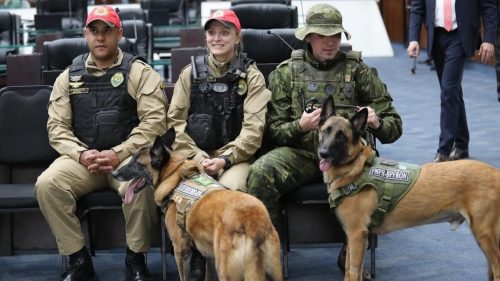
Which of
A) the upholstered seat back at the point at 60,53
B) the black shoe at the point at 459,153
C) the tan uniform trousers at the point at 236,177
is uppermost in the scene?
the upholstered seat back at the point at 60,53

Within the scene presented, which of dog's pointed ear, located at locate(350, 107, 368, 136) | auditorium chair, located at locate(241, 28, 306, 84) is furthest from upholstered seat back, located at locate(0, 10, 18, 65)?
dog's pointed ear, located at locate(350, 107, 368, 136)

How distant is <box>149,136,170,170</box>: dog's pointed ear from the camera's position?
12.8 ft

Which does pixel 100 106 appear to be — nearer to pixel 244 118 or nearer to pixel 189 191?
pixel 244 118

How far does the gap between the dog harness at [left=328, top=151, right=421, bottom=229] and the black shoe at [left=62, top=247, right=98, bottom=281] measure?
48.2 inches

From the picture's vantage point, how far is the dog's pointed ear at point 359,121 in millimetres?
3904

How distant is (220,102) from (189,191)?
0.73m

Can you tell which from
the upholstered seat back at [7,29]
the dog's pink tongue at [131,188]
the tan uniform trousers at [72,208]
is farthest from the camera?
the upholstered seat back at [7,29]

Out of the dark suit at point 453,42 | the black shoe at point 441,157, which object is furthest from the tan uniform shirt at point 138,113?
the black shoe at point 441,157

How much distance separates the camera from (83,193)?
4402mm

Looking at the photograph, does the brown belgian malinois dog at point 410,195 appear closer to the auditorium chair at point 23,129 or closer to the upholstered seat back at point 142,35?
the auditorium chair at point 23,129

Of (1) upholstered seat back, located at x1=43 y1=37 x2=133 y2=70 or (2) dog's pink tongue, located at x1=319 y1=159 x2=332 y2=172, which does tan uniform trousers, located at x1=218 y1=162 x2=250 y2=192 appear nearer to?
(2) dog's pink tongue, located at x1=319 y1=159 x2=332 y2=172

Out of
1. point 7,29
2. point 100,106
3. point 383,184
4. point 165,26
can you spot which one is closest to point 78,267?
point 100,106

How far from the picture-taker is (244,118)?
444cm

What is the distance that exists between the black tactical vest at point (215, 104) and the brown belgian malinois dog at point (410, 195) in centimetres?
61
